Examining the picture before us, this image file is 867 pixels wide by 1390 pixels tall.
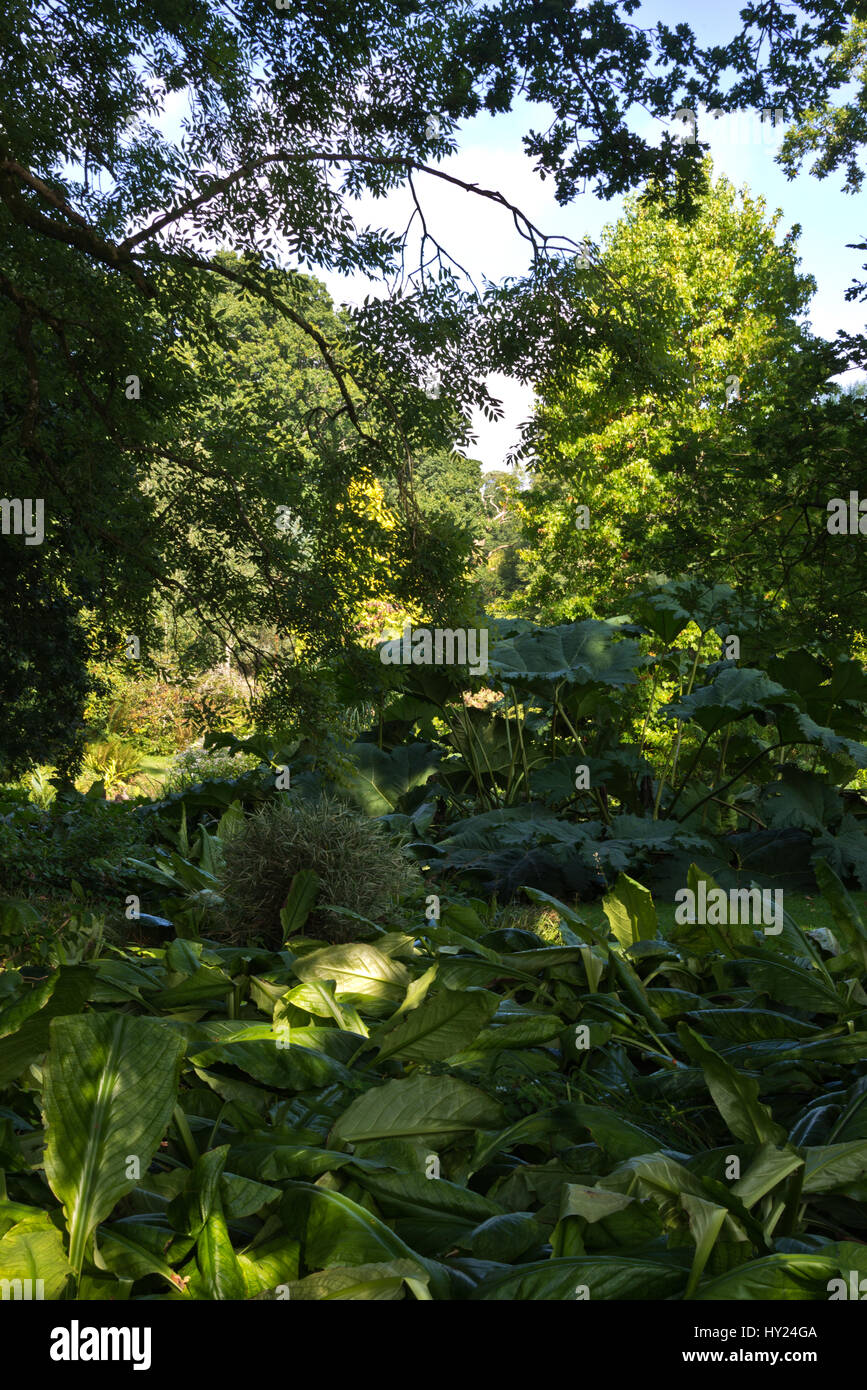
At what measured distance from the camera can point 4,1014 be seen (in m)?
1.33

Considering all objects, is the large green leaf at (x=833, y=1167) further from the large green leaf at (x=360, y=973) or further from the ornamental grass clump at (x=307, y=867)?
the ornamental grass clump at (x=307, y=867)

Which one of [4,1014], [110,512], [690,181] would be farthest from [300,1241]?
[690,181]

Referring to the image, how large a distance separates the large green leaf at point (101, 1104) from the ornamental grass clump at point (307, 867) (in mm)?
2410

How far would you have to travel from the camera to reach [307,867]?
12.8 ft

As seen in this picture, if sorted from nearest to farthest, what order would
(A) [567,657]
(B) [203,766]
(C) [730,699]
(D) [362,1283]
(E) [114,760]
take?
(D) [362,1283] → (C) [730,699] → (A) [567,657] → (B) [203,766] → (E) [114,760]

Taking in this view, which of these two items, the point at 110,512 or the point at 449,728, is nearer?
the point at 110,512

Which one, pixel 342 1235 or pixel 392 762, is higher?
pixel 392 762

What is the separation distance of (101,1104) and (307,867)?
279cm

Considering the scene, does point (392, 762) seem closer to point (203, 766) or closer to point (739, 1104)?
point (203, 766)

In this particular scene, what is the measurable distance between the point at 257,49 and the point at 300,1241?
5.91 m

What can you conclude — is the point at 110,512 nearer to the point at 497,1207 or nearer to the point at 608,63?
the point at 608,63

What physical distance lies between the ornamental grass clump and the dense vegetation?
0.06 feet

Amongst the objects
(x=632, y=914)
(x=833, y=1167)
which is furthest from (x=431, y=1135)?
(x=632, y=914)

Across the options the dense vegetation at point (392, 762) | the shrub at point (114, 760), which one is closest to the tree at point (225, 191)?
the dense vegetation at point (392, 762)
